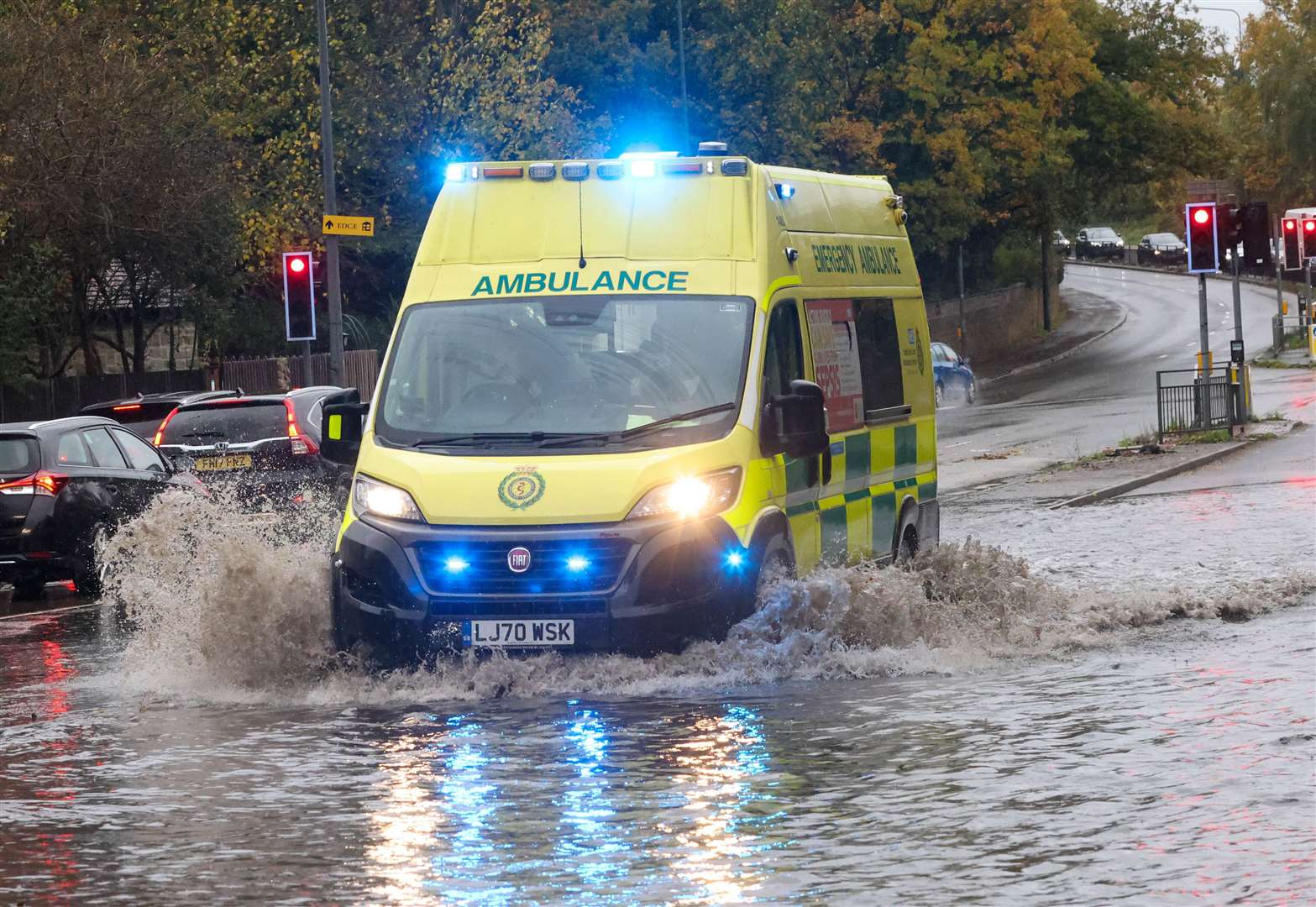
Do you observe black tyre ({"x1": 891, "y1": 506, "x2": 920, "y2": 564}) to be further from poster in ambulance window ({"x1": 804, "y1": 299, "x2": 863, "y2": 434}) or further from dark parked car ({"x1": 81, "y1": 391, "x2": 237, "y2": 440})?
dark parked car ({"x1": 81, "y1": 391, "x2": 237, "y2": 440})

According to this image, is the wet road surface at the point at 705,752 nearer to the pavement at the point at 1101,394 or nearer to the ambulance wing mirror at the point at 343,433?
the ambulance wing mirror at the point at 343,433

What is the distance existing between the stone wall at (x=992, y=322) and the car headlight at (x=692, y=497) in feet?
191

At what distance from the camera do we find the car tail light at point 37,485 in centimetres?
1856

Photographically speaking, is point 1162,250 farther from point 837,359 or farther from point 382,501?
point 382,501

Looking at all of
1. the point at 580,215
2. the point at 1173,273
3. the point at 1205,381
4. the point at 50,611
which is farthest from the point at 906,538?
the point at 1173,273

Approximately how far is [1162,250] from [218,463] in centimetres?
9604

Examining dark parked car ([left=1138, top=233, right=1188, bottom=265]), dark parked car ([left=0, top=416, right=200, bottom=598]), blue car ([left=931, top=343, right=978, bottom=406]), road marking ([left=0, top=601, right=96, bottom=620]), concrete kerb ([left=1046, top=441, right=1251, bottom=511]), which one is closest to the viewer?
road marking ([left=0, top=601, right=96, bottom=620])

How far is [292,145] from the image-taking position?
144 feet

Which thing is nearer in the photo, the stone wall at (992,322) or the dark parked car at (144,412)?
the dark parked car at (144,412)

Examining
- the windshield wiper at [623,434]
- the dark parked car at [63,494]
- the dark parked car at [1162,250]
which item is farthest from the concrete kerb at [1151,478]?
the dark parked car at [1162,250]

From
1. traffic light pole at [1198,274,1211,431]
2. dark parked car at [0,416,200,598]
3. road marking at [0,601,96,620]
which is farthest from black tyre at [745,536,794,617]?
traffic light pole at [1198,274,1211,431]

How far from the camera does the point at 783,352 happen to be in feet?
39.5

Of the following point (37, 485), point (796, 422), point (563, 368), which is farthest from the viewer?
point (37, 485)

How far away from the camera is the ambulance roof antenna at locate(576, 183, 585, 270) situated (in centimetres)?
1206
